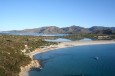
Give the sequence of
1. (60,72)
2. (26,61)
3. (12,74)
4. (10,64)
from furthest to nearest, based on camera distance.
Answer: (26,61)
(60,72)
(10,64)
(12,74)

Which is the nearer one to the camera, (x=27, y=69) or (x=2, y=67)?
(x=2, y=67)

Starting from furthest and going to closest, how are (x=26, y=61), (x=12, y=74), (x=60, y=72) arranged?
(x=26, y=61) → (x=60, y=72) → (x=12, y=74)

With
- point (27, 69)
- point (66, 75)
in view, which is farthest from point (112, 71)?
point (27, 69)

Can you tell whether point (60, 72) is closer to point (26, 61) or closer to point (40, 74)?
point (40, 74)

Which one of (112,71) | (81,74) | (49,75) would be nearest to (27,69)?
(49,75)

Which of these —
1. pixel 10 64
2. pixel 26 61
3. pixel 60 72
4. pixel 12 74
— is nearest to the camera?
pixel 12 74

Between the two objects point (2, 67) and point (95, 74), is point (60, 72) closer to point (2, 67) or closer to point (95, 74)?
point (95, 74)

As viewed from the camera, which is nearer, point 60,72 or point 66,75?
point 66,75
